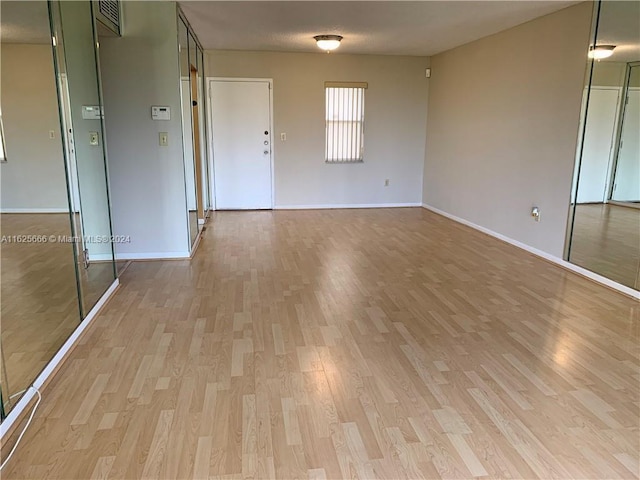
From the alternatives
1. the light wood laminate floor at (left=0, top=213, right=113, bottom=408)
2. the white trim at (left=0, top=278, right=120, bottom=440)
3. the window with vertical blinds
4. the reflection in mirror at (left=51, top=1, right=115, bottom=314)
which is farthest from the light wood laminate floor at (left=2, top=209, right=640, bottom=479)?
the window with vertical blinds

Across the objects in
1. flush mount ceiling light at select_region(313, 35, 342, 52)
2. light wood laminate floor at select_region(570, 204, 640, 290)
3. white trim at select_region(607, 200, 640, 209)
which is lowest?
light wood laminate floor at select_region(570, 204, 640, 290)

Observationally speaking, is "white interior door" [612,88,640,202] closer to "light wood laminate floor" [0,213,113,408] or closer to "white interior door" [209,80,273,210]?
"light wood laminate floor" [0,213,113,408]

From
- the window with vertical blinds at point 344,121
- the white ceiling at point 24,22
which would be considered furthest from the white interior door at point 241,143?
the white ceiling at point 24,22

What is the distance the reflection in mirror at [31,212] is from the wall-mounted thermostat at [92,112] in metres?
0.69

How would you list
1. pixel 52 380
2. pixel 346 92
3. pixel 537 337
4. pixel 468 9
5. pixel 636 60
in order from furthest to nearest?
pixel 346 92 < pixel 468 9 < pixel 636 60 < pixel 537 337 < pixel 52 380

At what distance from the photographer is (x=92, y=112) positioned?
138 inches

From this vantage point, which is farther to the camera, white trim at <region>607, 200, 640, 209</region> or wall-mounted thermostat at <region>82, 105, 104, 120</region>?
white trim at <region>607, 200, 640, 209</region>

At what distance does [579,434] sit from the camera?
1.99 meters

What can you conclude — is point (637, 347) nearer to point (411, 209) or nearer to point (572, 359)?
point (572, 359)

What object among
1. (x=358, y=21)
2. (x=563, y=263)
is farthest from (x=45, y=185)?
(x=563, y=263)

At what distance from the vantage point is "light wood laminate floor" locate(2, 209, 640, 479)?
183 cm

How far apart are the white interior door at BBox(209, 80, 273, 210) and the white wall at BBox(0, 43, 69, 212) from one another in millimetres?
4400

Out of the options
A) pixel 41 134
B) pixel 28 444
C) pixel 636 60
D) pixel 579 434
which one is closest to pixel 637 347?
pixel 579 434

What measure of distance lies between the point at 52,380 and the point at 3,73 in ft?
5.10
